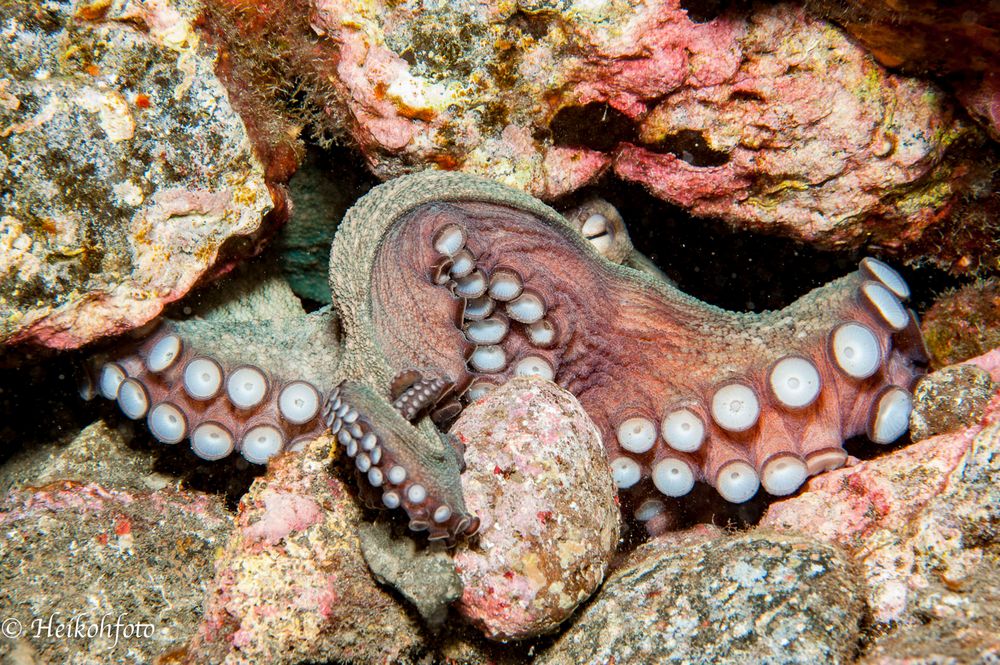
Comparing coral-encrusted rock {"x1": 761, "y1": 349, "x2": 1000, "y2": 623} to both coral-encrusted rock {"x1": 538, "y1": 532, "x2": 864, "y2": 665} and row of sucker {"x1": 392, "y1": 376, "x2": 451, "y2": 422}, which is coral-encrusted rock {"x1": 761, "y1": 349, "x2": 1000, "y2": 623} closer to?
coral-encrusted rock {"x1": 538, "y1": 532, "x2": 864, "y2": 665}

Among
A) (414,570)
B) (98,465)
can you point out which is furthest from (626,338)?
(98,465)

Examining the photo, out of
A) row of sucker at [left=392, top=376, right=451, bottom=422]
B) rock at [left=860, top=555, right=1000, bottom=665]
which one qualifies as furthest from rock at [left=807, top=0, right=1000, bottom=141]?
row of sucker at [left=392, top=376, right=451, bottom=422]

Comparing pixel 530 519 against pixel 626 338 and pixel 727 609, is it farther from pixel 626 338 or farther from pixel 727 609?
pixel 626 338

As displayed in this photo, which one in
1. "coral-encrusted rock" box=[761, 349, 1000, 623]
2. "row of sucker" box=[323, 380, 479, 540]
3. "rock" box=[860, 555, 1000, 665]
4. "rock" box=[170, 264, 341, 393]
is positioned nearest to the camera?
"rock" box=[860, 555, 1000, 665]

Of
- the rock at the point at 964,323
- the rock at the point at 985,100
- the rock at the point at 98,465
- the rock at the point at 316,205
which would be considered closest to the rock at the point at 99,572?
the rock at the point at 98,465

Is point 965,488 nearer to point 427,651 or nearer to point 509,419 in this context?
point 509,419

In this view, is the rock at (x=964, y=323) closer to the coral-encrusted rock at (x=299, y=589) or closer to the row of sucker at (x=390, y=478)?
the row of sucker at (x=390, y=478)

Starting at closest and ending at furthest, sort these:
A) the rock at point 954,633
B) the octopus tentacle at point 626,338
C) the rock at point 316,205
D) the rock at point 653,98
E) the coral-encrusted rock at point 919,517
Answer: the rock at point 954,633, the coral-encrusted rock at point 919,517, the rock at point 653,98, the octopus tentacle at point 626,338, the rock at point 316,205
